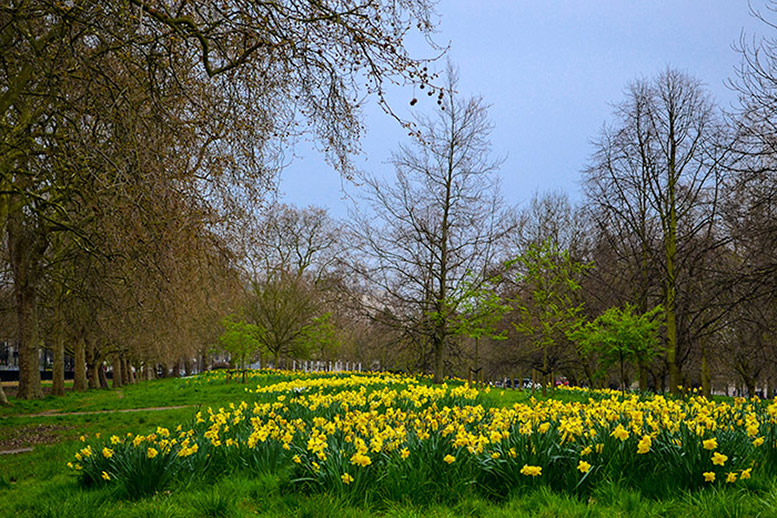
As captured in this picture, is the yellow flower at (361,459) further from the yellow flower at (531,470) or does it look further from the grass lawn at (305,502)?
the yellow flower at (531,470)

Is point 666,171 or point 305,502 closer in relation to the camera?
point 305,502

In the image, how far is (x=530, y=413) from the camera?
5.57 meters

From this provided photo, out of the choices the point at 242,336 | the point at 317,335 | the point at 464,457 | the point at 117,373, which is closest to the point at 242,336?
the point at 242,336

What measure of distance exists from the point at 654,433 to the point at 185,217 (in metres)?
5.28

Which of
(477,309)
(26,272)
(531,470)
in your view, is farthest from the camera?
(477,309)

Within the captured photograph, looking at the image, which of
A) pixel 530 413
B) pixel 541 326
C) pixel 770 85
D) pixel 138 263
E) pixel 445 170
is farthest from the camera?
pixel 445 170

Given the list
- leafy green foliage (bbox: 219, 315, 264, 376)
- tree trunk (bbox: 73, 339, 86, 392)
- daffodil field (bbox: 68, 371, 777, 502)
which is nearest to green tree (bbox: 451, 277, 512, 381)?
daffodil field (bbox: 68, 371, 777, 502)

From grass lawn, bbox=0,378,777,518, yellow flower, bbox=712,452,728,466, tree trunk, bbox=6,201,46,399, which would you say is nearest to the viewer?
grass lawn, bbox=0,378,777,518

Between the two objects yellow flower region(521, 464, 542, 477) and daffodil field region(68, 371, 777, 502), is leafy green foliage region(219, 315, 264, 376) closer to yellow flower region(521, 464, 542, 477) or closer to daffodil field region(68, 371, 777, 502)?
daffodil field region(68, 371, 777, 502)

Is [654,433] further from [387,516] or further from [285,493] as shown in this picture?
[285,493]

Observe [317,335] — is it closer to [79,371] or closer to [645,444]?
[79,371]

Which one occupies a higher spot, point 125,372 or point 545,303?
point 545,303

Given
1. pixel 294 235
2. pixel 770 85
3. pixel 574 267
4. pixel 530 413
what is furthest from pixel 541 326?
pixel 294 235

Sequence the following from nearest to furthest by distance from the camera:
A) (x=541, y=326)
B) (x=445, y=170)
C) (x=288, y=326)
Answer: (x=541, y=326), (x=445, y=170), (x=288, y=326)
